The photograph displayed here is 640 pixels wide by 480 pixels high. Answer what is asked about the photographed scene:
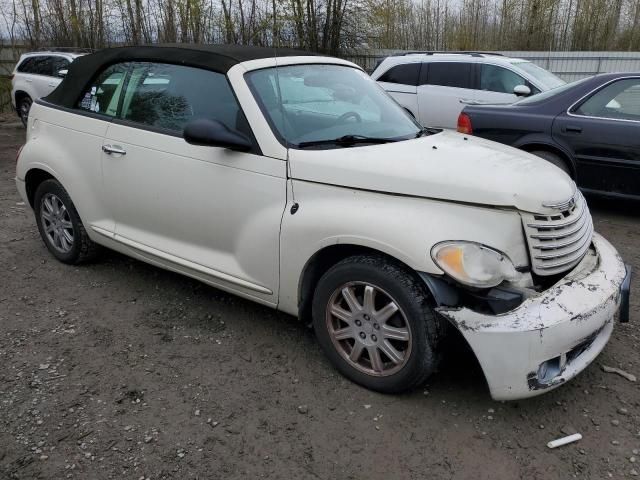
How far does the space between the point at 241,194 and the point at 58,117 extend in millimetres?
2060

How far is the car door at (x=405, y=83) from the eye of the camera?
9.81 metres

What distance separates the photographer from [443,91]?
31.2 ft

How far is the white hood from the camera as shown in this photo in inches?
111

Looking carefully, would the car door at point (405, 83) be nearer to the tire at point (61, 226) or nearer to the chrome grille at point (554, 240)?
the tire at point (61, 226)

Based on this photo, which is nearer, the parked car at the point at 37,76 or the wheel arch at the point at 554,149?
the wheel arch at the point at 554,149

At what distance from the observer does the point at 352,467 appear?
8.57 feet

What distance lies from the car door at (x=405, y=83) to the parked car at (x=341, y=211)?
576 cm

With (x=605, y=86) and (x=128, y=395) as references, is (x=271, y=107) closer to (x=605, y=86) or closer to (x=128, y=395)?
(x=128, y=395)

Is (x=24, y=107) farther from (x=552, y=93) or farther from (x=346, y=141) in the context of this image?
(x=346, y=141)

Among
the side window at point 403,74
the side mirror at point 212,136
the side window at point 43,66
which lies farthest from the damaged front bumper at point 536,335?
the side window at point 43,66

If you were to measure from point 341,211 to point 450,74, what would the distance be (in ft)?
23.8

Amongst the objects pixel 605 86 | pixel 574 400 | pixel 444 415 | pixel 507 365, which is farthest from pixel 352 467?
pixel 605 86

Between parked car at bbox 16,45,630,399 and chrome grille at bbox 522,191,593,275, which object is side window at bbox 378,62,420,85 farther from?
chrome grille at bbox 522,191,593,275

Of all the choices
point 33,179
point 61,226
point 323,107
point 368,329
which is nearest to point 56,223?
point 61,226
